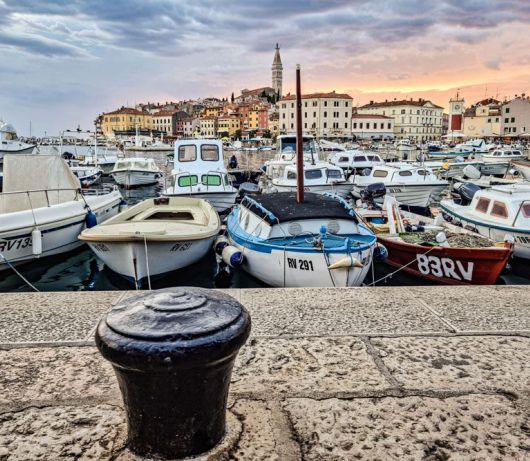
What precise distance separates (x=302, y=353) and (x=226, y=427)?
108cm

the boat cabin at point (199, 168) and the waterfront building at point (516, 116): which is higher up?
the waterfront building at point (516, 116)

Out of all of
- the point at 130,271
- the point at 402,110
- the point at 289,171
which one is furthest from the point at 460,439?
the point at 402,110

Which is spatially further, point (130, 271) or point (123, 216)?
point (123, 216)

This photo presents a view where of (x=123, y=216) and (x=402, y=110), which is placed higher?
(x=402, y=110)

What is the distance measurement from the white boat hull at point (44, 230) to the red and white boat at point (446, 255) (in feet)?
26.5

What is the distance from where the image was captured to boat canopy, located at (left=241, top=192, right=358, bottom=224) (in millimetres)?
9328

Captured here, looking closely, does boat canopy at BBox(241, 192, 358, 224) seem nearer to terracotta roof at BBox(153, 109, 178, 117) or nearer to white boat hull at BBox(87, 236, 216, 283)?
white boat hull at BBox(87, 236, 216, 283)

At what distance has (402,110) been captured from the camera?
130500 millimetres

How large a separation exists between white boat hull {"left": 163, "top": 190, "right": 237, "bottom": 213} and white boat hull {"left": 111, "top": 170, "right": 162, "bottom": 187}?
1568cm

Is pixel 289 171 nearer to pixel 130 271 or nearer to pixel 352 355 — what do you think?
pixel 130 271

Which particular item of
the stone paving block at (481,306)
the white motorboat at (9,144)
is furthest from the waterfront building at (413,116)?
the stone paving block at (481,306)

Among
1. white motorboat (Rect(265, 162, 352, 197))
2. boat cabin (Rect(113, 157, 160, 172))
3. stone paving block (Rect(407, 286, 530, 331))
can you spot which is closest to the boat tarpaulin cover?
white motorboat (Rect(265, 162, 352, 197))

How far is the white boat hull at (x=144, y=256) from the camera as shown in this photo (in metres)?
9.26

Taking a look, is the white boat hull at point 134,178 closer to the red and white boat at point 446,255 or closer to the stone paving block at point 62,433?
the red and white boat at point 446,255
